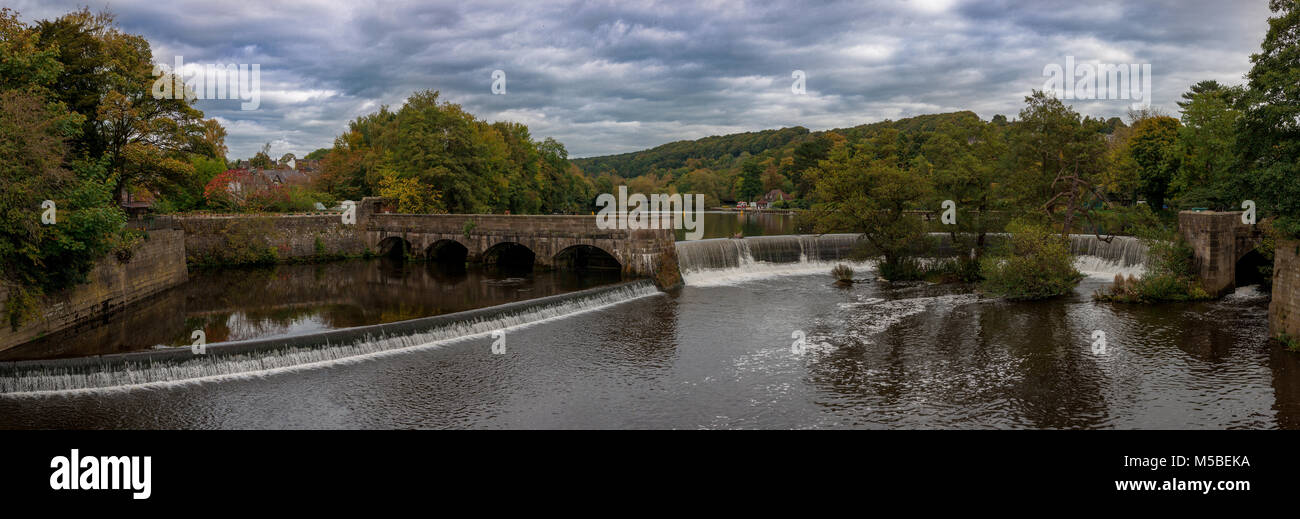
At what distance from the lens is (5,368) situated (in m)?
16.5

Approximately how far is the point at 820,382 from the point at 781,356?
8.71 ft

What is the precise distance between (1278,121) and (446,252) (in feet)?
133

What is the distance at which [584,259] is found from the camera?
4062 centimetres

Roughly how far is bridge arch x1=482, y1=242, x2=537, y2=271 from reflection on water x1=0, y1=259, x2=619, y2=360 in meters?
1.94

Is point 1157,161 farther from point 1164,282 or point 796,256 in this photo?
point 796,256

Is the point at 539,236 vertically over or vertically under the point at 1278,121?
under

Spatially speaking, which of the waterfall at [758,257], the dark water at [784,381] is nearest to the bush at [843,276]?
the waterfall at [758,257]

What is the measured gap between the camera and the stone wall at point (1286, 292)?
65.8ft

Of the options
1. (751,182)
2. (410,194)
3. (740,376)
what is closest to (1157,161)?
(740,376)

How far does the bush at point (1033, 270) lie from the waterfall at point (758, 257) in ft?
30.5

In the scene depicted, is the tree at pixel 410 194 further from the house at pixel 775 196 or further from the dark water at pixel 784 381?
the house at pixel 775 196
